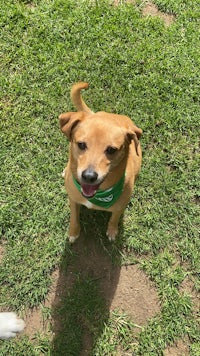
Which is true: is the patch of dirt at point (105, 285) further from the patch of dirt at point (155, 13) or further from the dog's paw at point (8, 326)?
the patch of dirt at point (155, 13)

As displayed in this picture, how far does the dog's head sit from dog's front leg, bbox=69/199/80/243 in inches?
25.9

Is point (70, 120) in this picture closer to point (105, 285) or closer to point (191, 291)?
point (105, 285)

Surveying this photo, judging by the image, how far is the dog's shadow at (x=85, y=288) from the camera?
3818 millimetres

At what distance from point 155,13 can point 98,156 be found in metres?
3.12

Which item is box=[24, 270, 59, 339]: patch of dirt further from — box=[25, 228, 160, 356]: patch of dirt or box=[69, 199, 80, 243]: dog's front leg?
box=[69, 199, 80, 243]: dog's front leg

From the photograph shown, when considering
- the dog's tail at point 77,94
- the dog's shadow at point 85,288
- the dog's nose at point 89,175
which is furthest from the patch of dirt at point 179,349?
the dog's tail at point 77,94

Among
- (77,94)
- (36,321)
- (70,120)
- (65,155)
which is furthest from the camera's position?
(65,155)

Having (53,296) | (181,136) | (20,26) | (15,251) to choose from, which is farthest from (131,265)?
(20,26)

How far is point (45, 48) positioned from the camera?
4895 millimetres

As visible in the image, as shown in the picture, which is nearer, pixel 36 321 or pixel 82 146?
pixel 82 146

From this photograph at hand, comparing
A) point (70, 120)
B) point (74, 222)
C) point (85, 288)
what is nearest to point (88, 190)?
point (70, 120)

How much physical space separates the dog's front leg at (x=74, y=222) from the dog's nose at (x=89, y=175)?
801 millimetres

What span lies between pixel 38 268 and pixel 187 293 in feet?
4.97

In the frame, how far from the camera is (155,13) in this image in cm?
528
